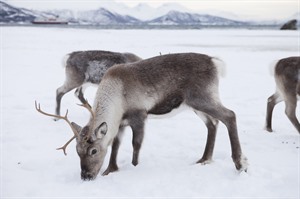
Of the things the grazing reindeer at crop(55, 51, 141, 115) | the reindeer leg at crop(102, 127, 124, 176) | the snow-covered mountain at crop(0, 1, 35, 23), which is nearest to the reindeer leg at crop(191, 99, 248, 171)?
the reindeer leg at crop(102, 127, 124, 176)

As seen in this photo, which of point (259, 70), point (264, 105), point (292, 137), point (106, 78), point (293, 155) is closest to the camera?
point (106, 78)

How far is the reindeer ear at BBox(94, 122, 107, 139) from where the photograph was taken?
4.05m

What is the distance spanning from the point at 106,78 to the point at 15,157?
1563 millimetres

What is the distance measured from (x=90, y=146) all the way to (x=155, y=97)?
1.04 metres

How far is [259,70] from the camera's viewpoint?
12969 mm

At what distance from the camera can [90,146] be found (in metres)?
4.11

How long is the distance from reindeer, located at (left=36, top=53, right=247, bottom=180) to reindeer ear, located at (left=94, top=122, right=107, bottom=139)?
104 millimetres

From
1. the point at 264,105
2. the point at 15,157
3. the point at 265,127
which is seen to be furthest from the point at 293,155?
the point at 15,157

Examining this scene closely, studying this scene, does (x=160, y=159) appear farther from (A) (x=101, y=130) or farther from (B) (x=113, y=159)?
(A) (x=101, y=130)

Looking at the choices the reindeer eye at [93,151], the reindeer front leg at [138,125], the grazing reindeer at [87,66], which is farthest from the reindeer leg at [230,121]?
the grazing reindeer at [87,66]

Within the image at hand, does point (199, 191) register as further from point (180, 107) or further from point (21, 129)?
point (21, 129)

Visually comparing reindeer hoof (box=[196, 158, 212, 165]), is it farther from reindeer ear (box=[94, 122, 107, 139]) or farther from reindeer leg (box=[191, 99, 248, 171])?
reindeer ear (box=[94, 122, 107, 139])

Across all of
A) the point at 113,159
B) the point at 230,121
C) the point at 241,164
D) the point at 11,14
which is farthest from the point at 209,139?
the point at 11,14

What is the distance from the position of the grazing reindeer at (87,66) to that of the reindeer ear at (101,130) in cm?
314
